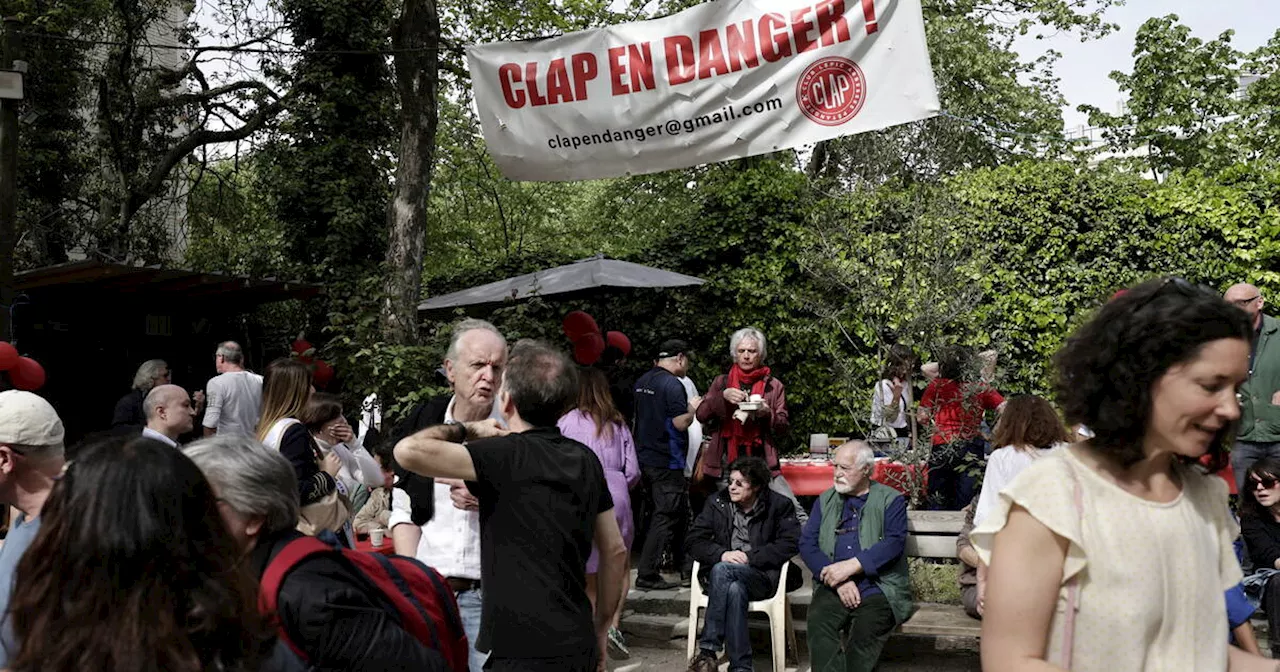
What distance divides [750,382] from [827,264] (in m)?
4.41

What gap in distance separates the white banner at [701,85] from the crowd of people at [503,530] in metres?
2.36

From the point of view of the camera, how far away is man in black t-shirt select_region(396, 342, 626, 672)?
3684mm

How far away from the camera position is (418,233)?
1082 centimetres

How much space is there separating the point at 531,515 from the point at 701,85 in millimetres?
4871

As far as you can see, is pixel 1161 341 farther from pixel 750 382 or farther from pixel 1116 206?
pixel 1116 206

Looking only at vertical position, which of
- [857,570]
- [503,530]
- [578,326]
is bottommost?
[857,570]

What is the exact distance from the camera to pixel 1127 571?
2.17 m

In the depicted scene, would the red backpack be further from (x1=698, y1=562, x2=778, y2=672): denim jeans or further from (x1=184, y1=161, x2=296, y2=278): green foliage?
(x1=184, y1=161, x2=296, y2=278): green foliage

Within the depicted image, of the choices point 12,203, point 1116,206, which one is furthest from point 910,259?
point 12,203

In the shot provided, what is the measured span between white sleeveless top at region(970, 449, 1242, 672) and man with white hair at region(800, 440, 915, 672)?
4453mm

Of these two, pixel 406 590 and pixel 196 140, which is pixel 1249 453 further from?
pixel 196 140

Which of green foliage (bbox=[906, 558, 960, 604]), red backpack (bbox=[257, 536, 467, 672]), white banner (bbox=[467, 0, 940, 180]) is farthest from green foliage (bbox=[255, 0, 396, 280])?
red backpack (bbox=[257, 536, 467, 672])

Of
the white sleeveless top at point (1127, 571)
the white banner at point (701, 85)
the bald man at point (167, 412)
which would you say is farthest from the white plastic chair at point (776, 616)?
the white sleeveless top at point (1127, 571)

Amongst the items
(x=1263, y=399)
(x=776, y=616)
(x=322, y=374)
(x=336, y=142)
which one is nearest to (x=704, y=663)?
(x=776, y=616)
